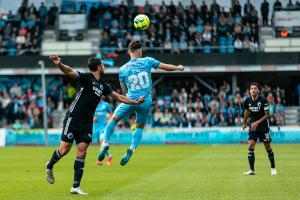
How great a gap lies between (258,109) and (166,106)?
24.1 metres

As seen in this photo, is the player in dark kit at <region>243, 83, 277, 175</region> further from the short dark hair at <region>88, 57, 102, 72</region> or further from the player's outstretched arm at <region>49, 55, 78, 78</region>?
the player's outstretched arm at <region>49, 55, 78, 78</region>

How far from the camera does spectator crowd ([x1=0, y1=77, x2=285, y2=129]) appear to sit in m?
39.9

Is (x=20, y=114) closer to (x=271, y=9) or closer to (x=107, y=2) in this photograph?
(x=107, y=2)

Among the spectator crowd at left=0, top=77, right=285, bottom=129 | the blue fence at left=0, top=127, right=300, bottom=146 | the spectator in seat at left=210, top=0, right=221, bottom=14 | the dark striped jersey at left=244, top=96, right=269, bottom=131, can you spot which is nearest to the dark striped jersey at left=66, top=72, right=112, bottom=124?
the dark striped jersey at left=244, top=96, right=269, bottom=131

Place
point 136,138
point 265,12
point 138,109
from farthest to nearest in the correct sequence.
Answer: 1. point 265,12
2. point 136,138
3. point 138,109

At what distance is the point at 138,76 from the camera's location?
1561 cm

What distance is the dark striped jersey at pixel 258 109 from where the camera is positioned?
17.2 metres

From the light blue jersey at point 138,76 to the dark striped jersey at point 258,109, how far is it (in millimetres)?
2980

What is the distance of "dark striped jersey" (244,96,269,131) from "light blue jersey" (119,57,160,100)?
2980 mm

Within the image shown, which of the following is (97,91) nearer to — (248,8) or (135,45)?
(135,45)

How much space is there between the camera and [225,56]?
4319 cm

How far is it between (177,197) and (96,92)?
94.3 inches

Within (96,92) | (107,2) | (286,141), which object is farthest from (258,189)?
(107,2)

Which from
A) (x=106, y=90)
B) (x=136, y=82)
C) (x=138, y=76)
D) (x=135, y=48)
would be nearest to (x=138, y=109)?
(x=136, y=82)
